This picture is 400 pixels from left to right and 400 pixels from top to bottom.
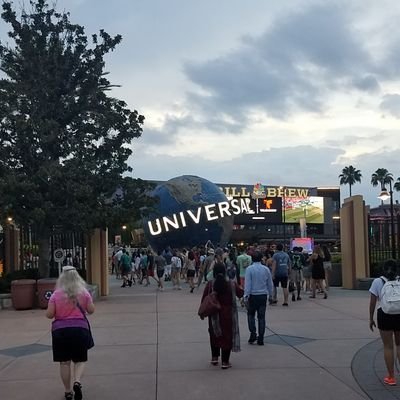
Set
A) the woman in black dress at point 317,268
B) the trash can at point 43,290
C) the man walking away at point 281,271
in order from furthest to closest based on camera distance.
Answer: the woman in black dress at point 317,268 → the trash can at point 43,290 → the man walking away at point 281,271

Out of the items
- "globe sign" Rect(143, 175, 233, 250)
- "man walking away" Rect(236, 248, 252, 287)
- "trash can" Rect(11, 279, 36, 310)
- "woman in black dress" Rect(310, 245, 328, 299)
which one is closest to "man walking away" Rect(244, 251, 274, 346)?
"man walking away" Rect(236, 248, 252, 287)

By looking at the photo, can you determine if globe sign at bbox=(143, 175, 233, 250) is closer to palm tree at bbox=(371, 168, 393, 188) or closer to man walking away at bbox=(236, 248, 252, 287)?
man walking away at bbox=(236, 248, 252, 287)

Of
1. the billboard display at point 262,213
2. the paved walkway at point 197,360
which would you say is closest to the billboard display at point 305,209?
the billboard display at point 262,213

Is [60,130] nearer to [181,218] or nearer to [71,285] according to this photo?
[71,285]

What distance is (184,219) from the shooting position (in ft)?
129

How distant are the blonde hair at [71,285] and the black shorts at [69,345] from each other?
1.18ft

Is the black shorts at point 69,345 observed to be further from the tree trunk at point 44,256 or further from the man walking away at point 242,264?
the tree trunk at point 44,256

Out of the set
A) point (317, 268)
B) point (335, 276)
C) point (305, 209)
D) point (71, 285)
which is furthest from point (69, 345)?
point (305, 209)

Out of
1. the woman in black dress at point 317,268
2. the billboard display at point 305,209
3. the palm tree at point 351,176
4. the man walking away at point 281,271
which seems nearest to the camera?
the man walking away at point 281,271

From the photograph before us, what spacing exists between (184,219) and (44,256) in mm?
21861

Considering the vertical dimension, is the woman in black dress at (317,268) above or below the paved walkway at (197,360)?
above

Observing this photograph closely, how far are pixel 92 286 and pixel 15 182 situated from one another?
4.29 meters

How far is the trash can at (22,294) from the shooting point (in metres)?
16.2

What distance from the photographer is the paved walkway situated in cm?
680
